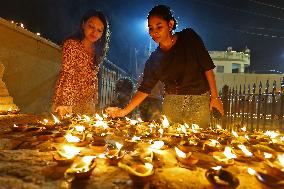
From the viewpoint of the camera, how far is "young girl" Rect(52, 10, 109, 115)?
224 inches

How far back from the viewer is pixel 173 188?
1951 millimetres

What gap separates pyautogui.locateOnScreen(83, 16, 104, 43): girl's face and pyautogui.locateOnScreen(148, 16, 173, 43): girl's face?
5.10 feet

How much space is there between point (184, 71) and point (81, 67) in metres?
2.29

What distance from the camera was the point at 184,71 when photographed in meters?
4.94

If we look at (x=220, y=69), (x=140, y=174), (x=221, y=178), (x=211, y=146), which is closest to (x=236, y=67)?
(x=220, y=69)

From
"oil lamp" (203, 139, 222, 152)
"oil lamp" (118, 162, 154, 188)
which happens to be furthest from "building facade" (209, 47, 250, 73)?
"oil lamp" (118, 162, 154, 188)

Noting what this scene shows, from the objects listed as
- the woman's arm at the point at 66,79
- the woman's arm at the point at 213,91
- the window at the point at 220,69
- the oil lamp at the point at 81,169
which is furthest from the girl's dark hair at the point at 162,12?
the window at the point at 220,69

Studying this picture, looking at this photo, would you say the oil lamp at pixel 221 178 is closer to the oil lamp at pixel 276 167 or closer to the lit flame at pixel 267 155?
the oil lamp at pixel 276 167

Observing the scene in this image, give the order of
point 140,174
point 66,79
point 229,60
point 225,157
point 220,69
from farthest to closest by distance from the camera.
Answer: point 220,69 < point 229,60 < point 66,79 < point 225,157 < point 140,174

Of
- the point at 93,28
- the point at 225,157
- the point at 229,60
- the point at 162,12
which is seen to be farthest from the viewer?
→ the point at 229,60

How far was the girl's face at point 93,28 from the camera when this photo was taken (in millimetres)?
5781

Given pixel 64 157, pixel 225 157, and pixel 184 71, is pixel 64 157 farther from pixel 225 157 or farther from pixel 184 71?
pixel 184 71

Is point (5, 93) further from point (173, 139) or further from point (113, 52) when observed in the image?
point (113, 52)

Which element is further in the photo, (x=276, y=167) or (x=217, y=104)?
(x=217, y=104)
